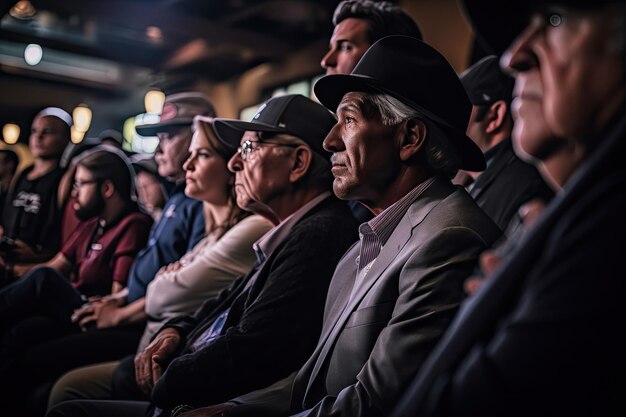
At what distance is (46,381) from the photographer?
11.3 feet

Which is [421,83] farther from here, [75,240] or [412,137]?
[75,240]

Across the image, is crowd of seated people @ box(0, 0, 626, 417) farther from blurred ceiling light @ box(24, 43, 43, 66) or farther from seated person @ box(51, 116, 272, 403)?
blurred ceiling light @ box(24, 43, 43, 66)

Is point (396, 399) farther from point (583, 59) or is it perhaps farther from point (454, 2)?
point (454, 2)

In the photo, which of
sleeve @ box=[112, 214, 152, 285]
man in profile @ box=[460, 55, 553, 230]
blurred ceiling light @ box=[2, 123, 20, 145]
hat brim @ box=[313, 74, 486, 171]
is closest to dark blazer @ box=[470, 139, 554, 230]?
man in profile @ box=[460, 55, 553, 230]

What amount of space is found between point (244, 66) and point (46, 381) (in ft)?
26.1

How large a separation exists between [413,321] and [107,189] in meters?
3.12

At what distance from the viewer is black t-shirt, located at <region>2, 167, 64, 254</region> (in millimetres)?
4695

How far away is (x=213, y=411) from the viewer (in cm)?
196

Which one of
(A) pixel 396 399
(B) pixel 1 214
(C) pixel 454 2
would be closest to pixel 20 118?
(B) pixel 1 214

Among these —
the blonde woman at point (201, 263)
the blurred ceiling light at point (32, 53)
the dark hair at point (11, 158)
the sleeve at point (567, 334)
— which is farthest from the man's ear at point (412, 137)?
the blurred ceiling light at point (32, 53)

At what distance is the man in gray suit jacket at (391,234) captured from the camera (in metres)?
1.49

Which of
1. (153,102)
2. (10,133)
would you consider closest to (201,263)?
(153,102)

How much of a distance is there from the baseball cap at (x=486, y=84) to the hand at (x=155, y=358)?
4.81ft

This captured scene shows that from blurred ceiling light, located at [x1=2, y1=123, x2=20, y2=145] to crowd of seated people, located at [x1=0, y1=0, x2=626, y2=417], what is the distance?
294 cm
